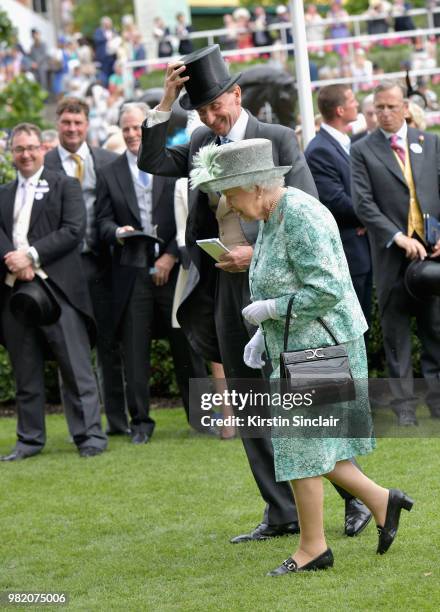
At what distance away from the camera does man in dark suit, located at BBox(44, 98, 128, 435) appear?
382 inches

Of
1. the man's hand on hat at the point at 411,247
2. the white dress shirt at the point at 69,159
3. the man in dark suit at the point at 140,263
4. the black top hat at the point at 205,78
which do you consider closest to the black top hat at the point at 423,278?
the man's hand on hat at the point at 411,247

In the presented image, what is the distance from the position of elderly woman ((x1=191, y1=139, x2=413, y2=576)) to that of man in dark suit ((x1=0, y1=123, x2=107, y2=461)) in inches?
142

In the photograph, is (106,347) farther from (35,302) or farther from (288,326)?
(288,326)

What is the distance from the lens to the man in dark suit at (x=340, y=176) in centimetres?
937

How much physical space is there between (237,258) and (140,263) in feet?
11.3

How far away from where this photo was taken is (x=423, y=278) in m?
8.74

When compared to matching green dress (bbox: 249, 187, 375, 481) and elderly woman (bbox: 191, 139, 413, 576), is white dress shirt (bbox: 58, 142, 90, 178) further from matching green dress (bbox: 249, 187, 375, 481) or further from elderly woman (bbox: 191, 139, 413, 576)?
matching green dress (bbox: 249, 187, 375, 481)

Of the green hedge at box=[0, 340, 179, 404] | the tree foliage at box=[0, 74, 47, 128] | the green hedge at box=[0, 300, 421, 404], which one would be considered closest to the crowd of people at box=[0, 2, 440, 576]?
the green hedge at box=[0, 300, 421, 404]

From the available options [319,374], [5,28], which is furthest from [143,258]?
[5,28]

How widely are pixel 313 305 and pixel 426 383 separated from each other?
14.2ft

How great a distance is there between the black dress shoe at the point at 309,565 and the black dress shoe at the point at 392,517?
280 millimetres

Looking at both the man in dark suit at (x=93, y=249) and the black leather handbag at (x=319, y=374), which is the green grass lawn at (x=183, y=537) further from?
the black leather handbag at (x=319, y=374)

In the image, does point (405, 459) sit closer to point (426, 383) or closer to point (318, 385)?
point (426, 383)

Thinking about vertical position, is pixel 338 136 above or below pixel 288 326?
below
